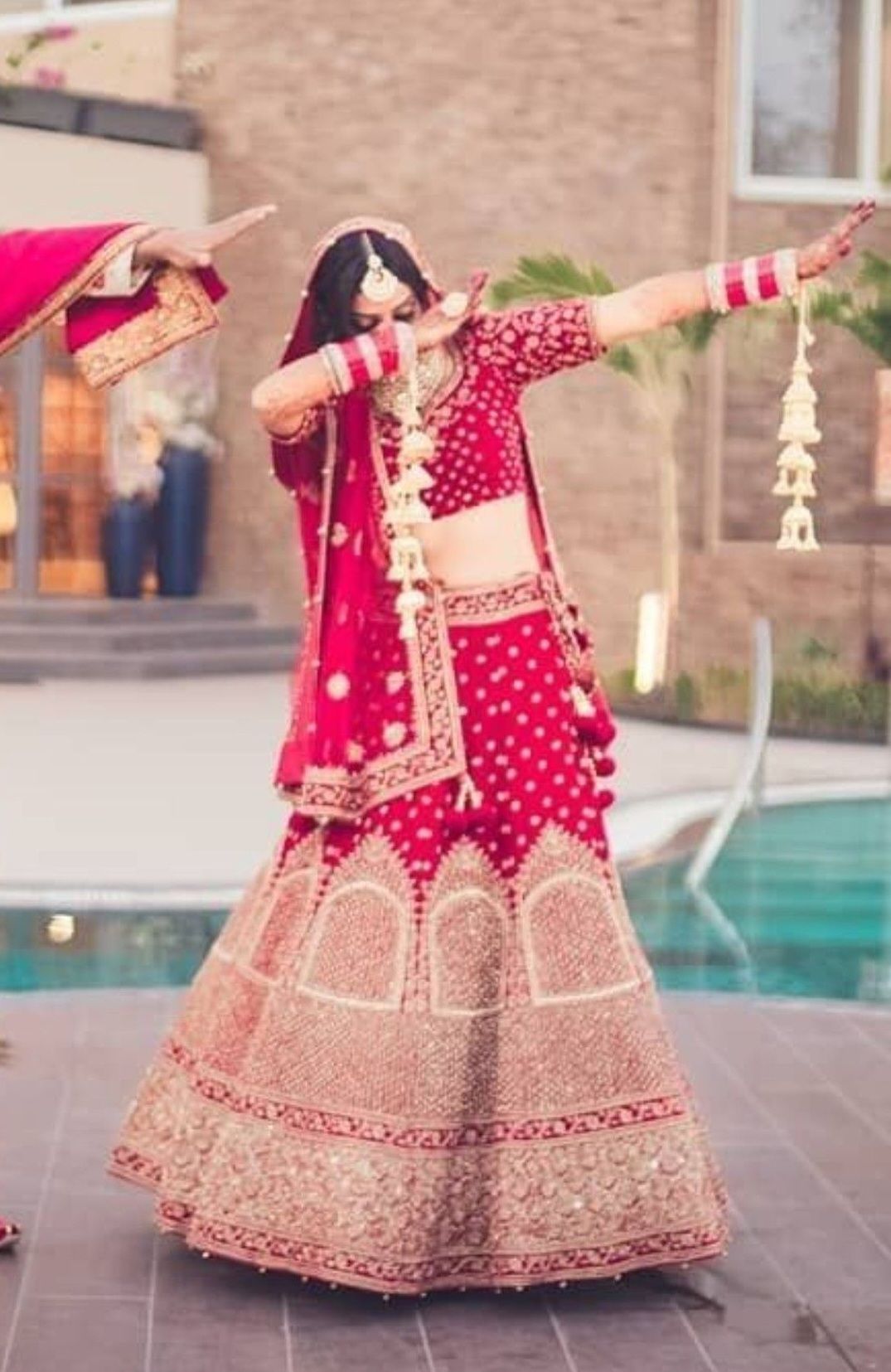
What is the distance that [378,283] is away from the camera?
4.72 metres

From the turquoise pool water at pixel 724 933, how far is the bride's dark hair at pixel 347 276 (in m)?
3.55

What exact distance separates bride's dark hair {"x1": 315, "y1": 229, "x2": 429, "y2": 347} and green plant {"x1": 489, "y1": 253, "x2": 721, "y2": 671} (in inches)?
471

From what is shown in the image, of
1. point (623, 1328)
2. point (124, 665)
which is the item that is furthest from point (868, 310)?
point (623, 1328)

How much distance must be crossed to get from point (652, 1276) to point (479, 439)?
4.82ft

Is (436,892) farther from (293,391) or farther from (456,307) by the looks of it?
(456,307)

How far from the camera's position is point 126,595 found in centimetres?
1983

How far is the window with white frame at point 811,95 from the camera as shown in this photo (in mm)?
19391

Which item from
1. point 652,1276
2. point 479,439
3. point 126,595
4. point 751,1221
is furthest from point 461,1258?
point 126,595

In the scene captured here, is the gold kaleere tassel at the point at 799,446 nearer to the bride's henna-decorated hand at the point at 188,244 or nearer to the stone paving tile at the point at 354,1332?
the bride's henna-decorated hand at the point at 188,244

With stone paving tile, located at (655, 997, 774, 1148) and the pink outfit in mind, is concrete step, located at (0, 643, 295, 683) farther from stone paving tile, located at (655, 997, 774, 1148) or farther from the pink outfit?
the pink outfit

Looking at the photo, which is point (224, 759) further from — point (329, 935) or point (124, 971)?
point (329, 935)

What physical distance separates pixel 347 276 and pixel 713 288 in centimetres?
62

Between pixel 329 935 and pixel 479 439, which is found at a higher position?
pixel 479 439

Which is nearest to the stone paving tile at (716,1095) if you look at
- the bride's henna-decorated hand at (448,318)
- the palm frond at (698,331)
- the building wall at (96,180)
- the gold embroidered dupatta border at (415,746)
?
the gold embroidered dupatta border at (415,746)
